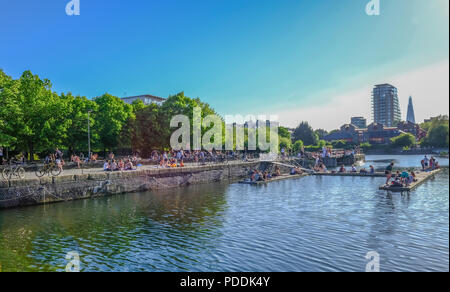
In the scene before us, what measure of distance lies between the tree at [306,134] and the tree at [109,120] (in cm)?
10255

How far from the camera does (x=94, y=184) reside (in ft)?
89.8

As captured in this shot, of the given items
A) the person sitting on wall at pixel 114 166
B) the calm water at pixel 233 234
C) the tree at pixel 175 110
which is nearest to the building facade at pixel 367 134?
the tree at pixel 175 110

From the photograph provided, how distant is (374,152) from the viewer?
454 ft

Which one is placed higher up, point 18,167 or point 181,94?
point 181,94

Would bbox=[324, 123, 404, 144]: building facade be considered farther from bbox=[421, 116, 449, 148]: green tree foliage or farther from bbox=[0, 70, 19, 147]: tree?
bbox=[421, 116, 449, 148]: green tree foliage

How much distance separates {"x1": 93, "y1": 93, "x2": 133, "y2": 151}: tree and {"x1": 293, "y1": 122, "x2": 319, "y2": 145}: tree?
336ft

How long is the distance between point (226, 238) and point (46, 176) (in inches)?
651

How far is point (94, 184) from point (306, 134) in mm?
124853

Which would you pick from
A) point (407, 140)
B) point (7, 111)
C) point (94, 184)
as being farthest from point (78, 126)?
point (407, 140)

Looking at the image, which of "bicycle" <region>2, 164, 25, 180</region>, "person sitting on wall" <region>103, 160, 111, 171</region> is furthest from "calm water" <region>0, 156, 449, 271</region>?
"person sitting on wall" <region>103, 160, 111, 171</region>

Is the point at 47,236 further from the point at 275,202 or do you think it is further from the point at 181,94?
the point at 181,94
